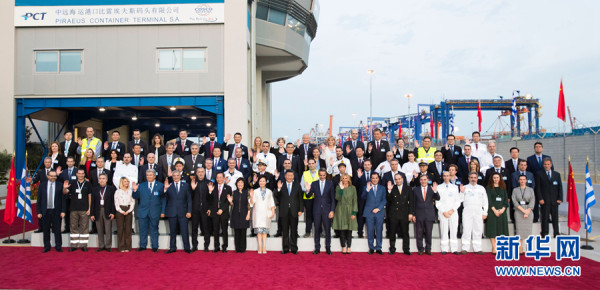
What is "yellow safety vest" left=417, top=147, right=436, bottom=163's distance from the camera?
1048 centimetres

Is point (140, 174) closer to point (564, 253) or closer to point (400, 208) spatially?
point (400, 208)

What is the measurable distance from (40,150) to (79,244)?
17007 mm

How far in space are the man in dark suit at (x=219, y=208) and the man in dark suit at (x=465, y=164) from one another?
5597 mm

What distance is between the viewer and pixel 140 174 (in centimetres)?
1001

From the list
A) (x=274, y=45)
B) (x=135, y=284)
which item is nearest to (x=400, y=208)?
(x=135, y=284)

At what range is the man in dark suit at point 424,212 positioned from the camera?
906 cm

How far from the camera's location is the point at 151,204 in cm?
931

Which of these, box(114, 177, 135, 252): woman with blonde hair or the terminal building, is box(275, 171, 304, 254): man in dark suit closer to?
box(114, 177, 135, 252): woman with blonde hair

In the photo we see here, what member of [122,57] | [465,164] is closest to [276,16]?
[122,57]

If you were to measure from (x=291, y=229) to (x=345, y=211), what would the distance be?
127cm

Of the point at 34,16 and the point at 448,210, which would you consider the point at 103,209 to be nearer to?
the point at 448,210

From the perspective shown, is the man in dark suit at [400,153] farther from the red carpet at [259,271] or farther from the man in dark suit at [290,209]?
the man in dark suit at [290,209]

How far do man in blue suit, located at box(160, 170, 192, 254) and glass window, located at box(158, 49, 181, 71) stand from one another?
36.1 feet

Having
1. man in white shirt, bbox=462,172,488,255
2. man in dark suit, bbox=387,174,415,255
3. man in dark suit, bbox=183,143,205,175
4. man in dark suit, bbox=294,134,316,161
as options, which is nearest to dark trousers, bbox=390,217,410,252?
man in dark suit, bbox=387,174,415,255
